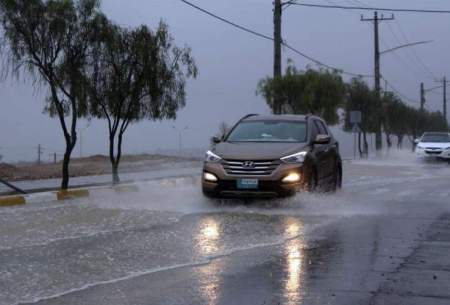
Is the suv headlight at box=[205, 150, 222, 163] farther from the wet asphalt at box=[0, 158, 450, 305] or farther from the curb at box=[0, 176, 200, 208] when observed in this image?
the curb at box=[0, 176, 200, 208]

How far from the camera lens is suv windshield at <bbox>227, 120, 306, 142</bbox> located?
12641 mm

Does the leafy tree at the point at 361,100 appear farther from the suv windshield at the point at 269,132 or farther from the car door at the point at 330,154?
the suv windshield at the point at 269,132

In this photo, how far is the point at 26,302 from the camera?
581 cm

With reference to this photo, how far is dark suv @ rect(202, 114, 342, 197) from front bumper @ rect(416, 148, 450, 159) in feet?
60.5

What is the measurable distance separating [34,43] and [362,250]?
9.44m

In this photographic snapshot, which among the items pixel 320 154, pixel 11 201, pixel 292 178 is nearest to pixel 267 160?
pixel 292 178

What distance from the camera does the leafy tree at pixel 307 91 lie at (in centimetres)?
3497

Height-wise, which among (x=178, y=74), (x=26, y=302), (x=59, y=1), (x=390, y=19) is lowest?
(x=26, y=302)

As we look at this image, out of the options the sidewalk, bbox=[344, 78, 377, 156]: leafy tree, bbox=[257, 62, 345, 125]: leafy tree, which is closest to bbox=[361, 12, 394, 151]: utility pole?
bbox=[344, 78, 377, 156]: leafy tree

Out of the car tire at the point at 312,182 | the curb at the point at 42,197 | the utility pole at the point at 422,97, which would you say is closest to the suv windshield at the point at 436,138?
the curb at the point at 42,197

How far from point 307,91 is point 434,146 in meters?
7.20

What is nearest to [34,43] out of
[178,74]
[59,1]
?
[59,1]

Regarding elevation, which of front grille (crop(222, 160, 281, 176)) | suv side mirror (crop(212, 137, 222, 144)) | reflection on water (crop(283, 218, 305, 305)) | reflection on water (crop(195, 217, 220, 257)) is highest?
suv side mirror (crop(212, 137, 222, 144))

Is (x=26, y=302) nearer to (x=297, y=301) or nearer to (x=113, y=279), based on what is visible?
(x=113, y=279)
